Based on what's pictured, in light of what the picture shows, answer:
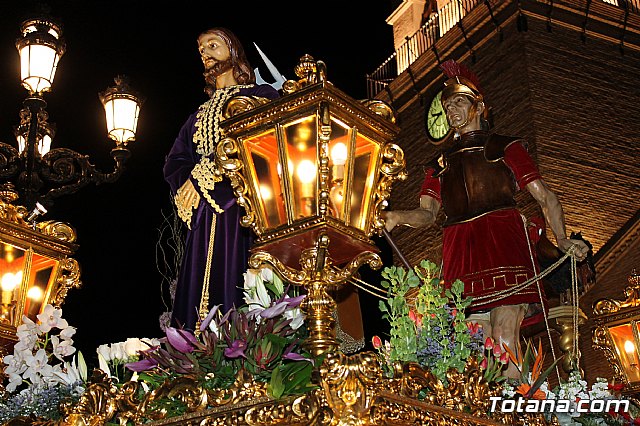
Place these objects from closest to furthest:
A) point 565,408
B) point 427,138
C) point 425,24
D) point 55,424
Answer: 1. point 55,424
2. point 565,408
3. point 427,138
4. point 425,24

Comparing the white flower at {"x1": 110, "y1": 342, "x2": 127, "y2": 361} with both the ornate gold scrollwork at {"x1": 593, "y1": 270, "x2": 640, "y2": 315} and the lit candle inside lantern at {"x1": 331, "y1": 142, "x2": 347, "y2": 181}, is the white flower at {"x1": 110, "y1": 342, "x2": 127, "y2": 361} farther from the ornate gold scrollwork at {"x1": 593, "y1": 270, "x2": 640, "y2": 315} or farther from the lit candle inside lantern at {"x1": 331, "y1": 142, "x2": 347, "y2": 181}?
the ornate gold scrollwork at {"x1": 593, "y1": 270, "x2": 640, "y2": 315}

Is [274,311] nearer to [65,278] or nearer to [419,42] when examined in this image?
[65,278]

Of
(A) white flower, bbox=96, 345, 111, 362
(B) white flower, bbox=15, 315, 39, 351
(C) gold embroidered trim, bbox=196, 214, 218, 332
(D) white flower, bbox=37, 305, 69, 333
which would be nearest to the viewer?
(A) white flower, bbox=96, 345, 111, 362

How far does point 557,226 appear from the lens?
521 cm

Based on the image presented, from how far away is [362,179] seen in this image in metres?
3.25

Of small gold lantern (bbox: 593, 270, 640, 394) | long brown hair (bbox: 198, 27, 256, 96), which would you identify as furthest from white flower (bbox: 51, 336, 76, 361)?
small gold lantern (bbox: 593, 270, 640, 394)

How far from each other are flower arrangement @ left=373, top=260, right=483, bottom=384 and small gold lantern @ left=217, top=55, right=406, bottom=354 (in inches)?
8.4

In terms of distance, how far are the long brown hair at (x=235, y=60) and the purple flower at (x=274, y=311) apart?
2.62 meters

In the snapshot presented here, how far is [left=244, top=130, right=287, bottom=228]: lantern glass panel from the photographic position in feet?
10.4

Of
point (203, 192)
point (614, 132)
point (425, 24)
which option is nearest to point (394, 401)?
point (203, 192)

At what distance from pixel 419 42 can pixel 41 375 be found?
16462 millimetres

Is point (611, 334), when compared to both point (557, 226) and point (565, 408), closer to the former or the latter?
point (557, 226)

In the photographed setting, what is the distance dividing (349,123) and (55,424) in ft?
4.56

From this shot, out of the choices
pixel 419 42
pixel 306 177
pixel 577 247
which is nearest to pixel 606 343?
pixel 577 247
